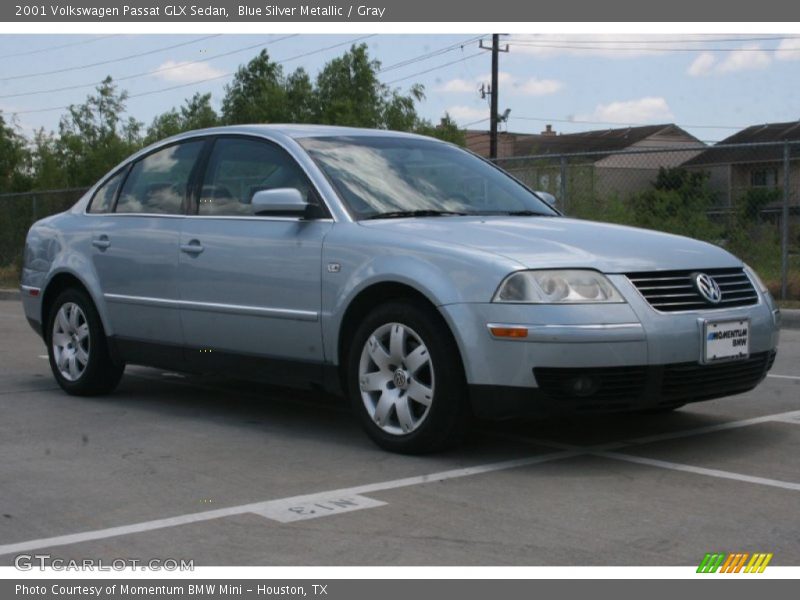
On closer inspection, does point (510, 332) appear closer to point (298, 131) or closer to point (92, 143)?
point (298, 131)

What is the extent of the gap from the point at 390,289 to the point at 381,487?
110 cm

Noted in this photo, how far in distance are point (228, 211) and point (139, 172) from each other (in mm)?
1172

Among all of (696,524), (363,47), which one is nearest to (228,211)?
(696,524)

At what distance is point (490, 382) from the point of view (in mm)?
5488

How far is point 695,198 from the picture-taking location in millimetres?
15094

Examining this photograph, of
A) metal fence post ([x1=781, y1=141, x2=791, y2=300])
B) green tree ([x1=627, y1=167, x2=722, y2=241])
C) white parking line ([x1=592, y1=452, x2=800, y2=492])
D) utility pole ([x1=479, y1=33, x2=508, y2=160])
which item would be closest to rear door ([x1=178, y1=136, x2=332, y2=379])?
white parking line ([x1=592, y1=452, x2=800, y2=492])

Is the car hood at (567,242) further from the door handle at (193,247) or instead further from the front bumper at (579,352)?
the door handle at (193,247)

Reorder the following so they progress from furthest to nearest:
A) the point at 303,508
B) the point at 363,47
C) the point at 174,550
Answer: the point at 363,47
the point at 303,508
the point at 174,550

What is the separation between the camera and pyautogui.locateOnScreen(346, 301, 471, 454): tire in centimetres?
563

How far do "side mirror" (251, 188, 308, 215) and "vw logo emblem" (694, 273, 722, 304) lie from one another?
2.00 m

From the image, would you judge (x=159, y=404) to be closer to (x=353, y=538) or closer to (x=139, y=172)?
(x=139, y=172)

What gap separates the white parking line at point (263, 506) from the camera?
14.7ft

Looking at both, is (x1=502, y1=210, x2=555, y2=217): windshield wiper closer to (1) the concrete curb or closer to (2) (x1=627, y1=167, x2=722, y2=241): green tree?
(1) the concrete curb
